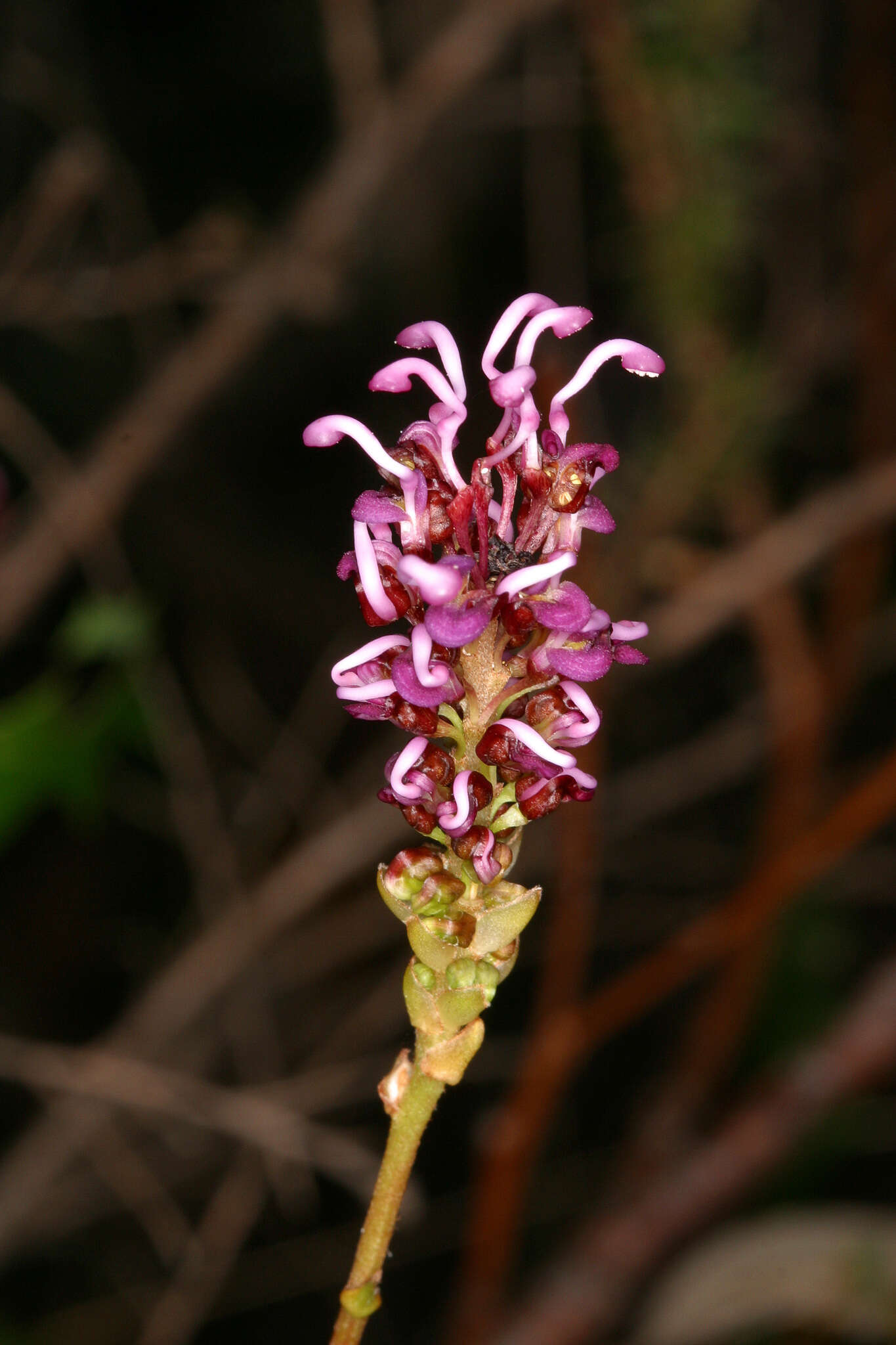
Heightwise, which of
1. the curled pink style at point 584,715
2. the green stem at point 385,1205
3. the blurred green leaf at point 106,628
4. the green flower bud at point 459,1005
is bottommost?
the green stem at point 385,1205

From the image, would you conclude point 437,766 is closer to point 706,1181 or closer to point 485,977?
point 485,977

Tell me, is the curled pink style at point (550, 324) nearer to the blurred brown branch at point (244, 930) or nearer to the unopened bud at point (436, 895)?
the unopened bud at point (436, 895)

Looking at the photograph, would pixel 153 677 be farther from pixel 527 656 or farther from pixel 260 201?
pixel 527 656

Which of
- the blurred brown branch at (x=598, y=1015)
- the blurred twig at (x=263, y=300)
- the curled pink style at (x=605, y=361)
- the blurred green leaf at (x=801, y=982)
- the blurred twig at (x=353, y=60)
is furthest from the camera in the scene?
the blurred green leaf at (x=801, y=982)

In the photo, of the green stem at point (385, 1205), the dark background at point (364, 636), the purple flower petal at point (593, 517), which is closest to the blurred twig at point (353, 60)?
the dark background at point (364, 636)

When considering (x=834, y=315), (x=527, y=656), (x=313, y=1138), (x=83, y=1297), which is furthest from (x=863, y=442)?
(x=83, y=1297)
